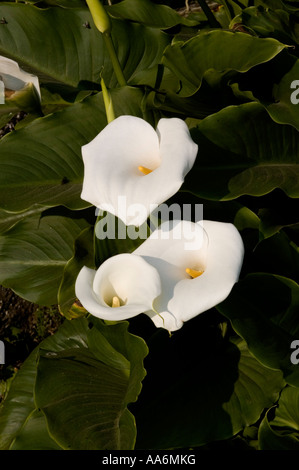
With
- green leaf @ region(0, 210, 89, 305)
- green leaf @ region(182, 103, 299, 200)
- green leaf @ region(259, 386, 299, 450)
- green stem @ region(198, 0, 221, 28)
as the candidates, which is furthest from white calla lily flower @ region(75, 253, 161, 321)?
green stem @ region(198, 0, 221, 28)

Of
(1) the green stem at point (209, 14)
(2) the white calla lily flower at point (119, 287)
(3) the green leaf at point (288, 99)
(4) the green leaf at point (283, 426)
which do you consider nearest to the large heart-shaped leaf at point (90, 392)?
(2) the white calla lily flower at point (119, 287)

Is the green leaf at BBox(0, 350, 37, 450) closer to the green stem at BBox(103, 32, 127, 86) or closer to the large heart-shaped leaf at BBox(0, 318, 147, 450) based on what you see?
the large heart-shaped leaf at BBox(0, 318, 147, 450)

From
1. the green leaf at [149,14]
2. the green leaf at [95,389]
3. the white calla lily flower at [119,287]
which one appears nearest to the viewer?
the white calla lily flower at [119,287]

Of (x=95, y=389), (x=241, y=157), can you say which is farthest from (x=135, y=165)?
(x=95, y=389)

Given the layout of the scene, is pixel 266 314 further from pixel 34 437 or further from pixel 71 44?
pixel 71 44

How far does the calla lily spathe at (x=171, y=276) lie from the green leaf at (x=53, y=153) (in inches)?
13.4

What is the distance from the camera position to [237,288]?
1145 mm

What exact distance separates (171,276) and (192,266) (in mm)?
57

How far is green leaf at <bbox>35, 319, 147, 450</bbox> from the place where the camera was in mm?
1123

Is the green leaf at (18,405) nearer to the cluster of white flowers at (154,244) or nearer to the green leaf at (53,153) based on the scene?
the green leaf at (53,153)

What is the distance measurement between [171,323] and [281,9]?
128 cm

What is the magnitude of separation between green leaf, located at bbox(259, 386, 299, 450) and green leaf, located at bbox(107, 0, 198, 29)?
125 centimetres

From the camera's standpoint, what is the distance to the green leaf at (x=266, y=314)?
113 cm


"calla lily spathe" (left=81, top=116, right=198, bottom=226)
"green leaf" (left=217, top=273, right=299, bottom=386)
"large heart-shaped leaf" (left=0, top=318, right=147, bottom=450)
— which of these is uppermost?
"calla lily spathe" (left=81, top=116, right=198, bottom=226)
